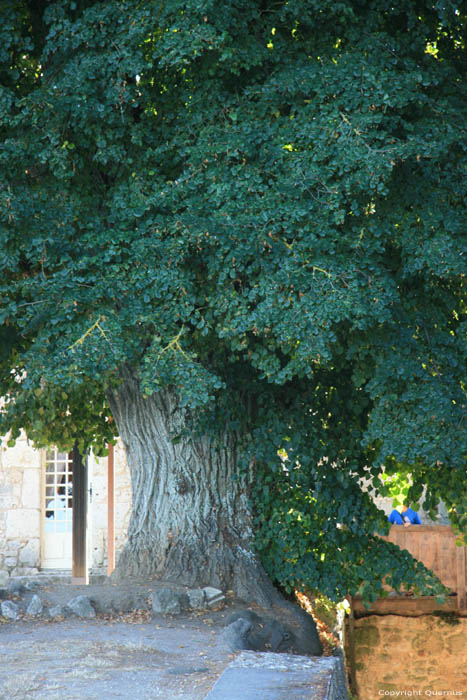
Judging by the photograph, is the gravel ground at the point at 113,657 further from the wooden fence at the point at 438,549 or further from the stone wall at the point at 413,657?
the stone wall at the point at 413,657

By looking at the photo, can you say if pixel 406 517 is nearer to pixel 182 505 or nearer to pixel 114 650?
pixel 182 505

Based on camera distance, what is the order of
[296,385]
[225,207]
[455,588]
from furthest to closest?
1. [455,588]
2. [296,385]
3. [225,207]

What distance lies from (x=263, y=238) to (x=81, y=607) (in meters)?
3.65

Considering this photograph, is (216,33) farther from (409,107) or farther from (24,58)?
(24,58)

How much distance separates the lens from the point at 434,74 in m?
6.76

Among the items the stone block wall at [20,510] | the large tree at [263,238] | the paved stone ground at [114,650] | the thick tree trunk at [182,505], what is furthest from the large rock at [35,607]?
the stone block wall at [20,510]

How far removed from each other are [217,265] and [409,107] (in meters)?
2.06

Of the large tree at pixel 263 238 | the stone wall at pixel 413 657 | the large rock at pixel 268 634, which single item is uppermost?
the large tree at pixel 263 238

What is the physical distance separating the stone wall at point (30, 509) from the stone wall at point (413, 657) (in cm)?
403

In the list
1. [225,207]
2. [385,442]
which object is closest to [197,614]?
[385,442]

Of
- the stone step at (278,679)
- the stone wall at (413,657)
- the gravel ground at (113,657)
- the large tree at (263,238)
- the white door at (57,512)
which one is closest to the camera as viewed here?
the stone step at (278,679)

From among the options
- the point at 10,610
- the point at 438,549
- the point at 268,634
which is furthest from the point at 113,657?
the point at 438,549

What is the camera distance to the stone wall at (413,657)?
11953 millimetres

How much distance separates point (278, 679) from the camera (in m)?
4.54
